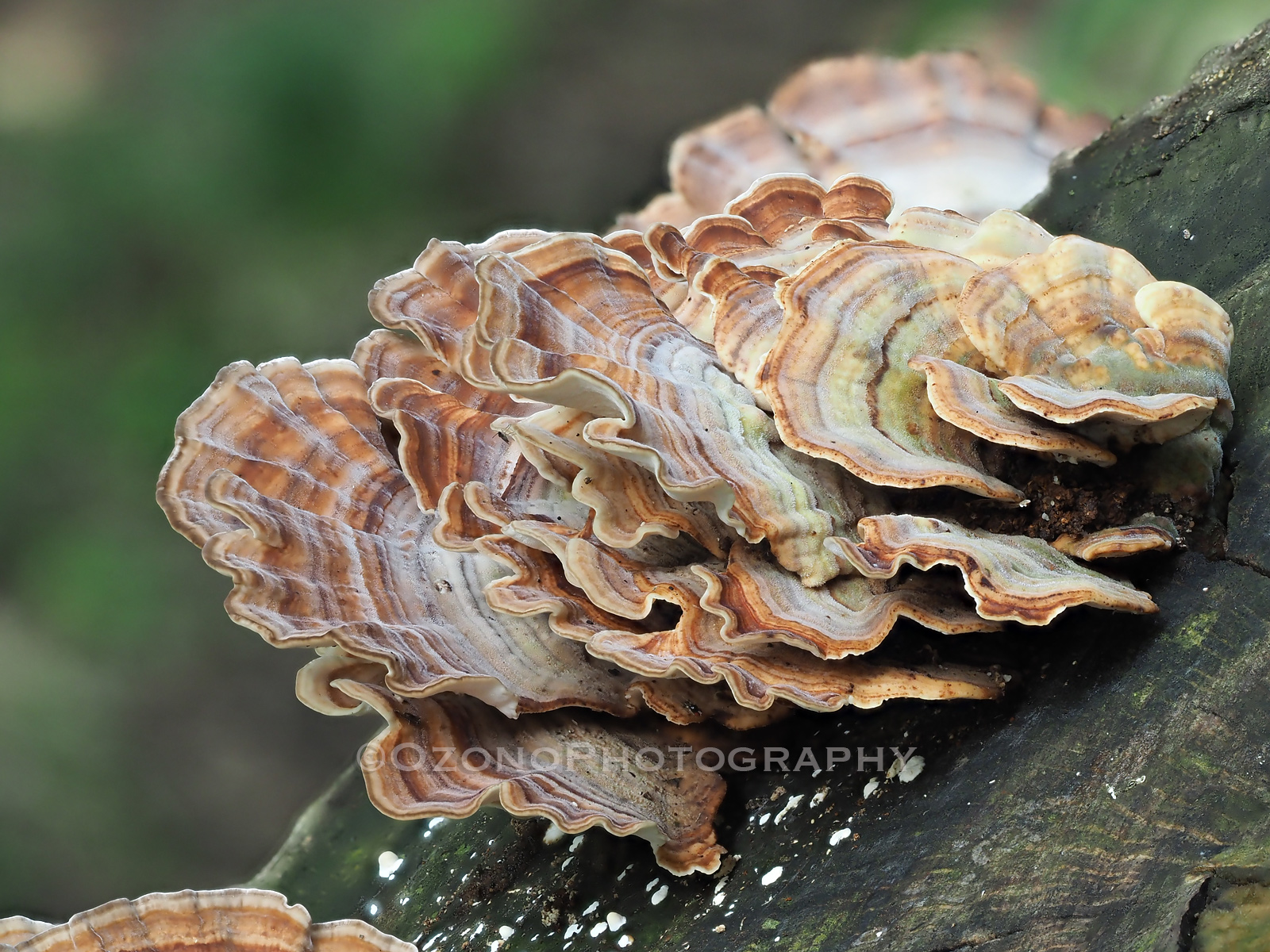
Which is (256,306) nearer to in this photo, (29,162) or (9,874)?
(29,162)

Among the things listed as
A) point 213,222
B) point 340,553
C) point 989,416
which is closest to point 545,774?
point 340,553

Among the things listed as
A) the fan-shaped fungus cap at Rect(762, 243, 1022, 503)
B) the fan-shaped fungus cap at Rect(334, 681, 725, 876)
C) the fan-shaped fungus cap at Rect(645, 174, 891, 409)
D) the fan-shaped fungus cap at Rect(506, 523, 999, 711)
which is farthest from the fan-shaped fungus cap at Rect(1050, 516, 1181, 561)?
the fan-shaped fungus cap at Rect(334, 681, 725, 876)

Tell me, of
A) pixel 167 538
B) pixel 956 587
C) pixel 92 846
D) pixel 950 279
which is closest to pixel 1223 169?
pixel 950 279

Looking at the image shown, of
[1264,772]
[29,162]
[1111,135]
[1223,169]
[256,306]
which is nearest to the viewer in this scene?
[1264,772]

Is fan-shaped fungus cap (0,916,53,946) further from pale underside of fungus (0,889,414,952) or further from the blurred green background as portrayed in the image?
the blurred green background

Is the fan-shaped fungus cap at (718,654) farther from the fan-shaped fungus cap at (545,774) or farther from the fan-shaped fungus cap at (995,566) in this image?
the fan-shaped fungus cap at (545,774)

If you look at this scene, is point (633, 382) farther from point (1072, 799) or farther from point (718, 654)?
point (1072, 799)
